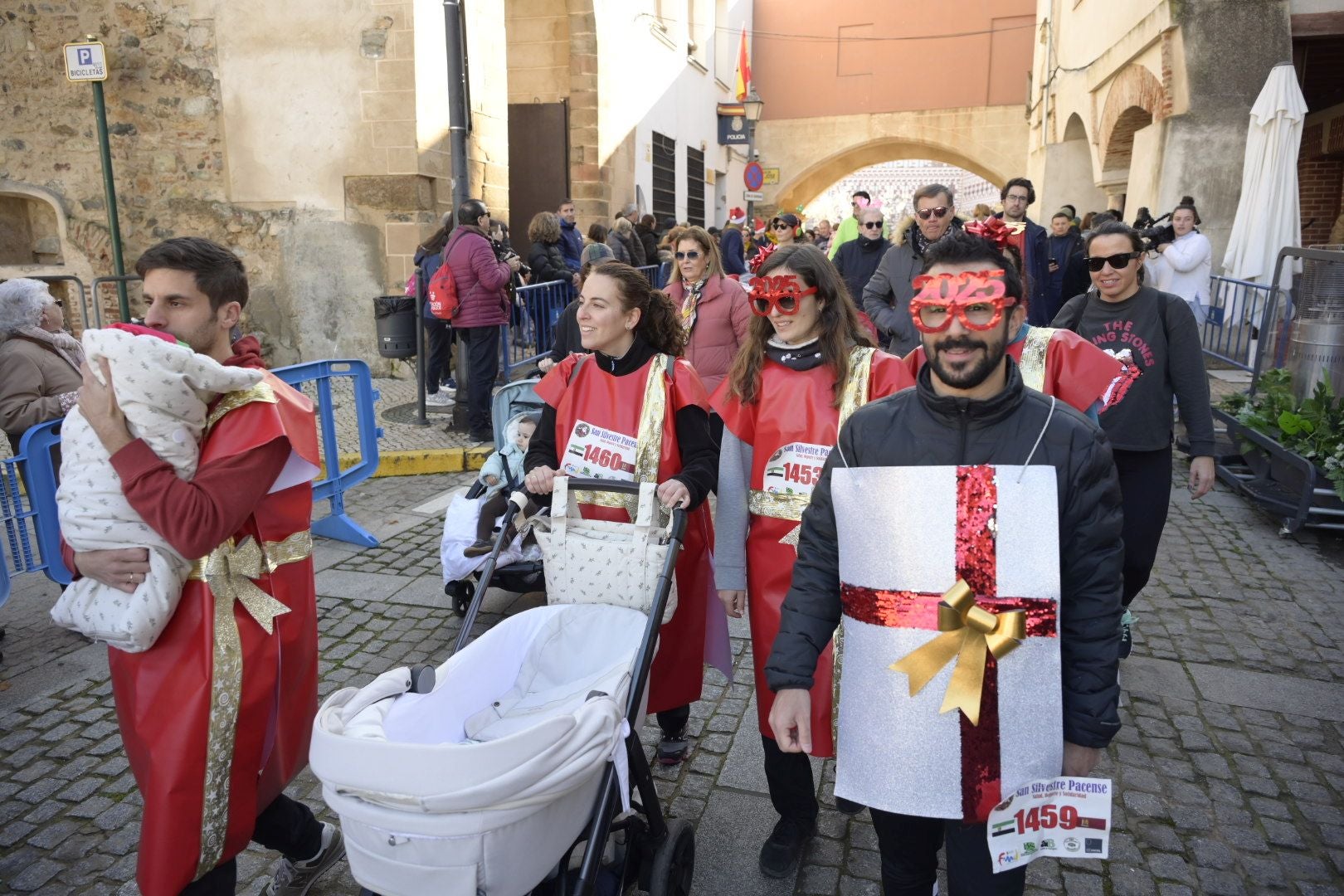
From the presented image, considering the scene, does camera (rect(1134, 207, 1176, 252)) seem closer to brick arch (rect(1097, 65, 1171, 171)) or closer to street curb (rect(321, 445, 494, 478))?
brick arch (rect(1097, 65, 1171, 171))

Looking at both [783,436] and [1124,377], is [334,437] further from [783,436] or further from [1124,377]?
[1124,377]

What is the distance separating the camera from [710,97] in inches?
888

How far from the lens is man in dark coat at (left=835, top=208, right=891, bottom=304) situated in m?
6.86

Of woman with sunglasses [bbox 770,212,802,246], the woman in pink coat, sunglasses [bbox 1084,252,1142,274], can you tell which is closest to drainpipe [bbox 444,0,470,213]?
woman with sunglasses [bbox 770,212,802,246]

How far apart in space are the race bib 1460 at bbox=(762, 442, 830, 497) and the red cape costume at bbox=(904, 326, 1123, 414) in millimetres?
495

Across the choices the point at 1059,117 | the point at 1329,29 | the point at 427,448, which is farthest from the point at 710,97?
the point at 427,448

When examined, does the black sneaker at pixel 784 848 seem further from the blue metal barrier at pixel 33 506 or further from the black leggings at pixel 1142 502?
the blue metal barrier at pixel 33 506

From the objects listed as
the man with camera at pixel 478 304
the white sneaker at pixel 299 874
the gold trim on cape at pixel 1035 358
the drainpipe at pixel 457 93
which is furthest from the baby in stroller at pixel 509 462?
the drainpipe at pixel 457 93

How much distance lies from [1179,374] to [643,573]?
240 cm

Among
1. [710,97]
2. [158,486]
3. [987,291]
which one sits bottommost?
[158,486]

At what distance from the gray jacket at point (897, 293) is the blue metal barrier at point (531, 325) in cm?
409

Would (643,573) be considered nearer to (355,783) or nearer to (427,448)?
(355,783)

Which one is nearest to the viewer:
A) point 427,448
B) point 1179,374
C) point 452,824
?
point 452,824

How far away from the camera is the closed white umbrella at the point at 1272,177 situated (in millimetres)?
9430
